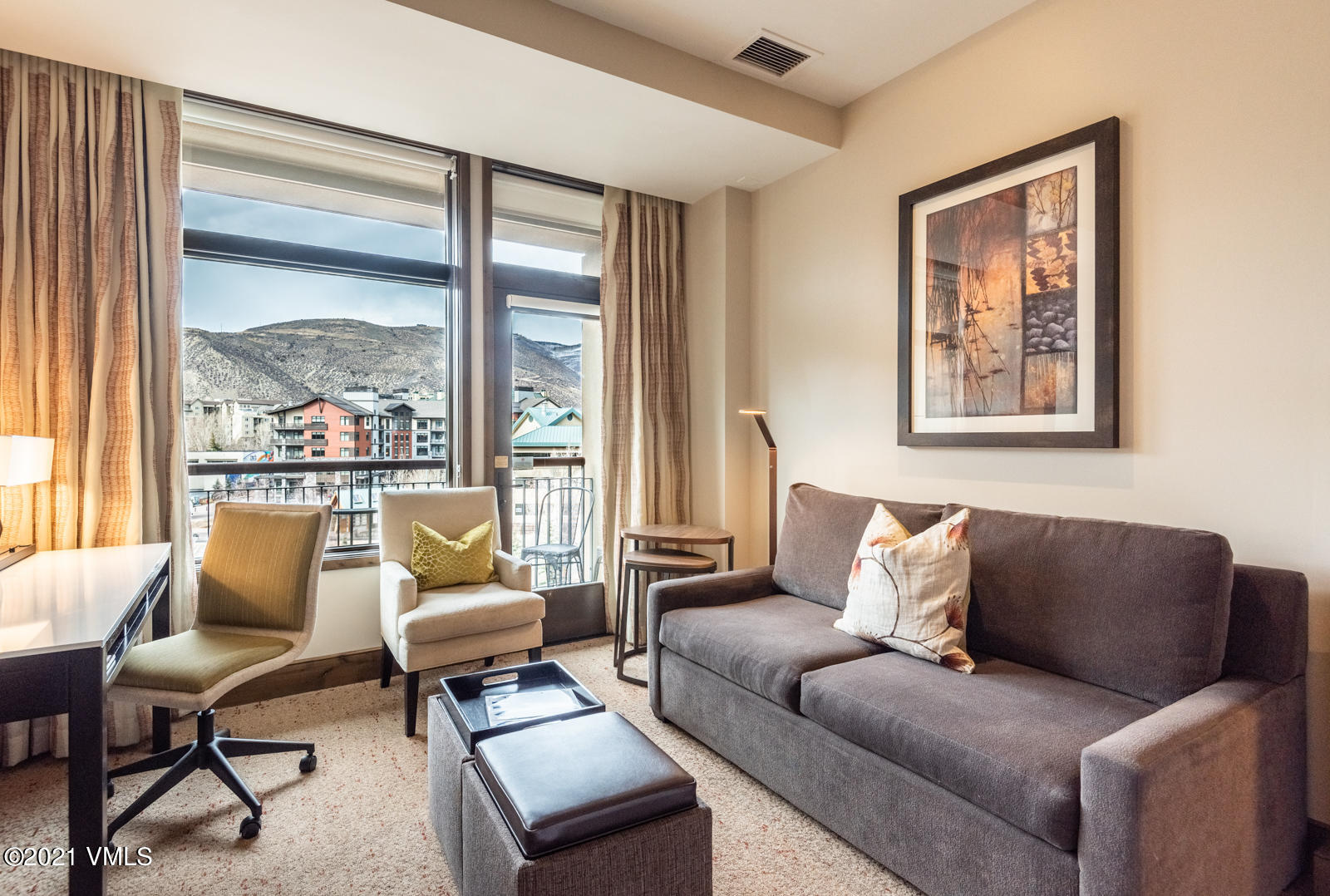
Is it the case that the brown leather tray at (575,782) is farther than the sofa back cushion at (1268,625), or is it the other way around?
the sofa back cushion at (1268,625)

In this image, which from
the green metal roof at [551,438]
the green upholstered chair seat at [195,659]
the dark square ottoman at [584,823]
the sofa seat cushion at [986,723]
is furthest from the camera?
the green metal roof at [551,438]

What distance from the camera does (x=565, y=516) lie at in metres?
3.95

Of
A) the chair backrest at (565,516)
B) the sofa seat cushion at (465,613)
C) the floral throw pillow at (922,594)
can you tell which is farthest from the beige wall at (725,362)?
the floral throw pillow at (922,594)

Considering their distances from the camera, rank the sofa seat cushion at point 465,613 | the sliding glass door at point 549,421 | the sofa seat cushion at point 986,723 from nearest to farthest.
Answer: the sofa seat cushion at point 986,723, the sofa seat cushion at point 465,613, the sliding glass door at point 549,421

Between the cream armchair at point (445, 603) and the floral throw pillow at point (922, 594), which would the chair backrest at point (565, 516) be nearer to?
the cream armchair at point (445, 603)

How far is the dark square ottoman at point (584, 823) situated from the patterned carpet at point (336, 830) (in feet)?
1.62

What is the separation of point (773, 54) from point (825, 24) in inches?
10.4

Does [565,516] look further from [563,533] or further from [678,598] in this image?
[678,598]

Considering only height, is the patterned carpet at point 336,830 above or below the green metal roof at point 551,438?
below

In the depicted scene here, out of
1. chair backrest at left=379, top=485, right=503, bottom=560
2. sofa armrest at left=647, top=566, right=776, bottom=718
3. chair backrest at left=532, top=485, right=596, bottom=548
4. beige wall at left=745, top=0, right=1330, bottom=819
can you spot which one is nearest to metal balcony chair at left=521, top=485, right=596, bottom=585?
chair backrest at left=532, top=485, right=596, bottom=548

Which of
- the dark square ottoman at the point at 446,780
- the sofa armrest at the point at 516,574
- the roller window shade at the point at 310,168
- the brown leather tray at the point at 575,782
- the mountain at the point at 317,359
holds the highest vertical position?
the roller window shade at the point at 310,168

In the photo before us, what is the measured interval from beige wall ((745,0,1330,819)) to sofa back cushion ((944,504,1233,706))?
0.34 metres

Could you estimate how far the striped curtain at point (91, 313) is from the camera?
2.52 meters

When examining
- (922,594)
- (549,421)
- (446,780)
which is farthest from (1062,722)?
(549,421)
